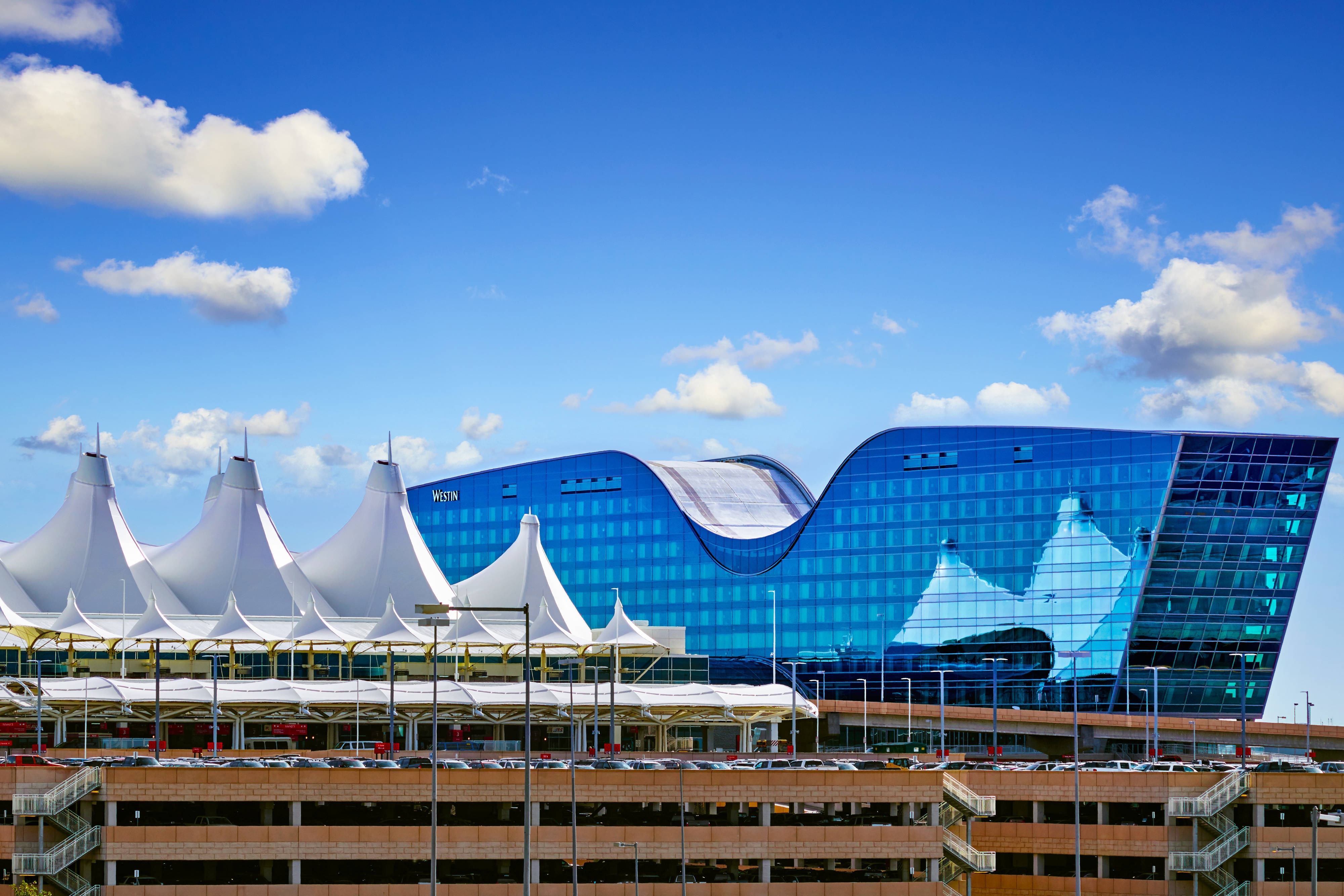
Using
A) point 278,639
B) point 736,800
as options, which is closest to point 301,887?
point 736,800

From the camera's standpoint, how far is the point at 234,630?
11206cm

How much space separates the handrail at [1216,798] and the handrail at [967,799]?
696cm

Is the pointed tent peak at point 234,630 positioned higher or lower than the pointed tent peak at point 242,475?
lower

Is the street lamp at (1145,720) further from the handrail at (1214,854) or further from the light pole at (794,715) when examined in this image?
the handrail at (1214,854)

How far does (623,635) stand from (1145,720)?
35.4m

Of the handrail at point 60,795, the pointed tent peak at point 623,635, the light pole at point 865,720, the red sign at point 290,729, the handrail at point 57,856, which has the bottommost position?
the light pole at point 865,720

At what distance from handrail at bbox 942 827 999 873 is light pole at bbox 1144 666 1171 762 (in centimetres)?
2401

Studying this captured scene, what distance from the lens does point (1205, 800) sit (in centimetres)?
6512

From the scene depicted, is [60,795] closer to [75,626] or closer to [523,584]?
[75,626]

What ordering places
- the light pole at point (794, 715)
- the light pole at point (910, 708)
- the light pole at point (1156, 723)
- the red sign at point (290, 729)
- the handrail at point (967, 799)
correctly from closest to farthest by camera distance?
1. the handrail at point (967, 799)
2. the light pole at point (794, 715)
3. the red sign at point (290, 729)
4. the light pole at point (1156, 723)
5. the light pole at point (910, 708)

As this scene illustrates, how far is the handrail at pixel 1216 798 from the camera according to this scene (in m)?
64.8

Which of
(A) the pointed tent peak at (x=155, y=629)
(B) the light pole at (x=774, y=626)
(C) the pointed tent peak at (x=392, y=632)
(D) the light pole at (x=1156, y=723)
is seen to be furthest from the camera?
(B) the light pole at (x=774, y=626)

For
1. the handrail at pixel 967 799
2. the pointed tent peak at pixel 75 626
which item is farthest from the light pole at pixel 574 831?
the pointed tent peak at pixel 75 626

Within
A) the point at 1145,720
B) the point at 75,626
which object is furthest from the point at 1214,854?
the point at 75,626
